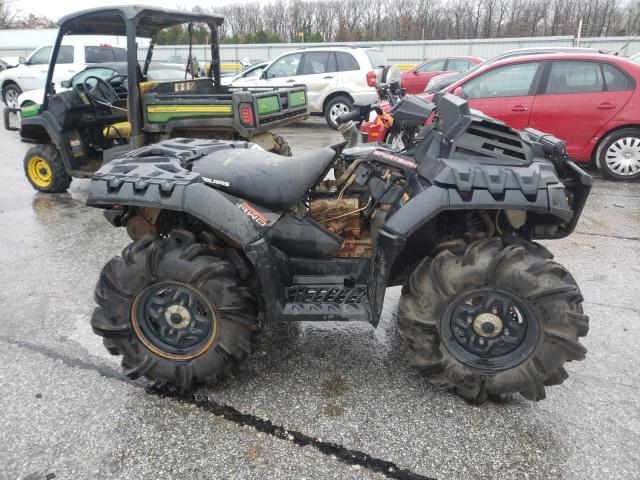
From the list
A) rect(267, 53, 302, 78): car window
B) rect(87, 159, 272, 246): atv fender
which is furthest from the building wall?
rect(87, 159, 272, 246): atv fender

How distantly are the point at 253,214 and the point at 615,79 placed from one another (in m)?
6.59

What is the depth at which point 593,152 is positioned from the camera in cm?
734

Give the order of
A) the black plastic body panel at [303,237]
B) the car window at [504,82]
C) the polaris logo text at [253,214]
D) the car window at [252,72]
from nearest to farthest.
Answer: the polaris logo text at [253,214], the black plastic body panel at [303,237], the car window at [504,82], the car window at [252,72]

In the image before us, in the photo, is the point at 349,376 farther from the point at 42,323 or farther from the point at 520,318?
the point at 42,323

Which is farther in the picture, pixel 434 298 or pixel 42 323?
pixel 42 323

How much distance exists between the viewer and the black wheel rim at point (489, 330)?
2643 mm

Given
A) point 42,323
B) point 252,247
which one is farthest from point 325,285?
point 42,323

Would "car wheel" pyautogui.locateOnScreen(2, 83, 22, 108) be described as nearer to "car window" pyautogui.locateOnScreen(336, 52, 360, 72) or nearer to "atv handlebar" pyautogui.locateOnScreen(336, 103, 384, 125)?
"car window" pyautogui.locateOnScreen(336, 52, 360, 72)

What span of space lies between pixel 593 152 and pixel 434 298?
603cm

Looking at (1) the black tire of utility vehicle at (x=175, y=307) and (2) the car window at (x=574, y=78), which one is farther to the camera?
(2) the car window at (x=574, y=78)

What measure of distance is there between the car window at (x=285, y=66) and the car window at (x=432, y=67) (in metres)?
4.21

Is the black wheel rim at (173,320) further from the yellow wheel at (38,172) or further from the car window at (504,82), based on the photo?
the car window at (504,82)

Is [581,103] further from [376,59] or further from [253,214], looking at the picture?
[376,59]

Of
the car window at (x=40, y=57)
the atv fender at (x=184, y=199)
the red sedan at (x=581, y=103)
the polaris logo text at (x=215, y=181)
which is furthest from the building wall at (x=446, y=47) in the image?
the atv fender at (x=184, y=199)
